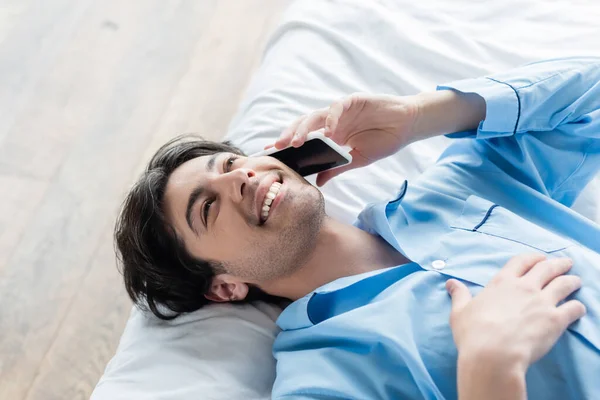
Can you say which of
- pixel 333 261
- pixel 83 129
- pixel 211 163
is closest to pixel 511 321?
pixel 333 261

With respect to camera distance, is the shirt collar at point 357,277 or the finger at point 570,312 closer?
the finger at point 570,312

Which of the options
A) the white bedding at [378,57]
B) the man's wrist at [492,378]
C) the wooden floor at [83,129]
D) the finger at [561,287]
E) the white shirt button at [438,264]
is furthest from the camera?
the wooden floor at [83,129]

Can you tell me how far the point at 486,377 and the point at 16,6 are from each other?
2.25 metres

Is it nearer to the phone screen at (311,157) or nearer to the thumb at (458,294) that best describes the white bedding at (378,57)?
the phone screen at (311,157)

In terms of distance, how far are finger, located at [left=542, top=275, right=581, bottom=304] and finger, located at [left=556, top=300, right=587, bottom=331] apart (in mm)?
14

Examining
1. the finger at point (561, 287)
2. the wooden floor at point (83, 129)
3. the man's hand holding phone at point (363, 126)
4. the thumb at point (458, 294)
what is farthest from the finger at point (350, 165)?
the wooden floor at point (83, 129)

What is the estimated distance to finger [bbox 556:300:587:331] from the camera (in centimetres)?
87

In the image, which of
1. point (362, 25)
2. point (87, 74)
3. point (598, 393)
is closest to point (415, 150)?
point (362, 25)

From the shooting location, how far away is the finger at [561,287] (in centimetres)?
89

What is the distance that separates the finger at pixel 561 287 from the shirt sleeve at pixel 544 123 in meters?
0.29

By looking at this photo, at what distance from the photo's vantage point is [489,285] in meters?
0.92

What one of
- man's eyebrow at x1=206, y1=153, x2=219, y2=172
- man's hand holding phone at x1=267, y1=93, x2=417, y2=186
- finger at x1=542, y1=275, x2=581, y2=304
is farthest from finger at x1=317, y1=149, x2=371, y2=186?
finger at x1=542, y1=275, x2=581, y2=304

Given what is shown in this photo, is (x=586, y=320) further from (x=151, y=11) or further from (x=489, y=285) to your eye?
(x=151, y=11)

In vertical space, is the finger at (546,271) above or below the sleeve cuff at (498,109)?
below
